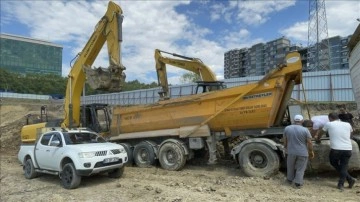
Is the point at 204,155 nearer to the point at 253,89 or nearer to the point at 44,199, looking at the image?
the point at 253,89

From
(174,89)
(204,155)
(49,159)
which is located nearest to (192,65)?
(204,155)

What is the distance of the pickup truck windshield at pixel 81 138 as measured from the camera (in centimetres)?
1068

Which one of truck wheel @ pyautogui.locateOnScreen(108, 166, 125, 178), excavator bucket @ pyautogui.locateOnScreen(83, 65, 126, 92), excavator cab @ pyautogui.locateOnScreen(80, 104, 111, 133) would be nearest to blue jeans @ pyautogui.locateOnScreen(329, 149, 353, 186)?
truck wheel @ pyautogui.locateOnScreen(108, 166, 125, 178)

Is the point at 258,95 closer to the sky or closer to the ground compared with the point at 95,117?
closer to the sky

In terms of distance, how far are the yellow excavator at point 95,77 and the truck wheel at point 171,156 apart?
9.59 ft

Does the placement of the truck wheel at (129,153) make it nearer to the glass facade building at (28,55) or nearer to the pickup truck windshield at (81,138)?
the pickup truck windshield at (81,138)

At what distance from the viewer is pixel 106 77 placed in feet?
41.7

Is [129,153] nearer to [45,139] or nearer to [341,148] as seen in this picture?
[45,139]

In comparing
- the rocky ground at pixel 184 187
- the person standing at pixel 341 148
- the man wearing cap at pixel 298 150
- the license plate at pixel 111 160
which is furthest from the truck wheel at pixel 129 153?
the person standing at pixel 341 148

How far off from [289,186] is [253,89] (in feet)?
9.81

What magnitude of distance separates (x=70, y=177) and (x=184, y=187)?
3.33m

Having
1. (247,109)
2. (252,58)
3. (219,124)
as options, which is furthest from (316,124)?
(252,58)

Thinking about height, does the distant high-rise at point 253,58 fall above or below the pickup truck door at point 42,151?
above

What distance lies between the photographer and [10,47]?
383ft
